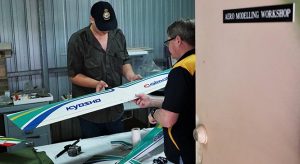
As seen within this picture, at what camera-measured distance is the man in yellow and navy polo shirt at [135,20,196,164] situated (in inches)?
58.3

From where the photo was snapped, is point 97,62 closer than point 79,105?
No

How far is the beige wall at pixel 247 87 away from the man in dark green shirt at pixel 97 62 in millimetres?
1783

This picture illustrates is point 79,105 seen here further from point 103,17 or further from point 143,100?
point 103,17

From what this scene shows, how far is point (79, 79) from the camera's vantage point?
8.27 feet

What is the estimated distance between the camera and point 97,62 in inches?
102

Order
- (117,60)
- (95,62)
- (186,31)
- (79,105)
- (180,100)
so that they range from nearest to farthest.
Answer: (180,100), (186,31), (79,105), (95,62), (117,60)

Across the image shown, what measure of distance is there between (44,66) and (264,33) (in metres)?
3.87

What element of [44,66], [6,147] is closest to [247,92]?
[6,147]

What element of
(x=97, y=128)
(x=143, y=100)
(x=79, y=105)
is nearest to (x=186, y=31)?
(x=143, y=100)

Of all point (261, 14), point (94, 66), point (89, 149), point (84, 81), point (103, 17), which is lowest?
point (89, 149)

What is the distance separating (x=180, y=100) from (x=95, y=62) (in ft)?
4.17

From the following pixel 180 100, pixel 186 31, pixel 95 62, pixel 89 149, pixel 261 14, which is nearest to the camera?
pixel 261 14

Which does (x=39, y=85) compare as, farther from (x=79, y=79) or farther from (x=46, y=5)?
(x=79, y=79)

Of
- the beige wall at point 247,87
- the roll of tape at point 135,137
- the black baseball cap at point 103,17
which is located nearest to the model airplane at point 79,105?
the roll of tape at point 135,137
